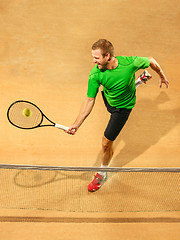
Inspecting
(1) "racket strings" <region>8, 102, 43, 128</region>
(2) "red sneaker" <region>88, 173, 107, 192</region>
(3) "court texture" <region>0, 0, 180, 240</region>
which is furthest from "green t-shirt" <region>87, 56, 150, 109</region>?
(2) "red sneaker" <region>88, 173, 107, 192</region>

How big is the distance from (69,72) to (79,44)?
70cm

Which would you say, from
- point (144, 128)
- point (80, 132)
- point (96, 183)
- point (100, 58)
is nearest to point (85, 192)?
point (96, 183)

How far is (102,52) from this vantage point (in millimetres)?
2430

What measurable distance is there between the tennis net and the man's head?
133cm

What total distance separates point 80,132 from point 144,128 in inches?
41.2

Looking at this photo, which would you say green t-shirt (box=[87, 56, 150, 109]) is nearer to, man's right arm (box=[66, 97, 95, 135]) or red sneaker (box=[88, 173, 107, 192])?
man's right arm (box=[66, 97, 95, 135])

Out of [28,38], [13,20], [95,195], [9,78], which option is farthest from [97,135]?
[13,20]

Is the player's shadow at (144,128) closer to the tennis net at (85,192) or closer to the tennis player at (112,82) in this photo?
the tennis net at (85,192)

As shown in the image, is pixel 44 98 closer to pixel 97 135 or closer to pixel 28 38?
pixel 97 135

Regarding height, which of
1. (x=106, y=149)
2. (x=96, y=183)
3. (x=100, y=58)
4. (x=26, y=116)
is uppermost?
(x=100, y=58)

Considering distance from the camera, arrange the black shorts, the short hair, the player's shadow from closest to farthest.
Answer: the short hair → the black shorts → the player's shadow

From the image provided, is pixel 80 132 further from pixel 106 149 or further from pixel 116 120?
pixel 116 120

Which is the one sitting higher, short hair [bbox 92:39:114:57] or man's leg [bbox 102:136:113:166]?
short hair [bbox 92:39:114:57]

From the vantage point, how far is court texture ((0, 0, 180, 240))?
9.75 feet
